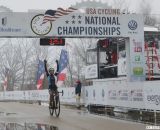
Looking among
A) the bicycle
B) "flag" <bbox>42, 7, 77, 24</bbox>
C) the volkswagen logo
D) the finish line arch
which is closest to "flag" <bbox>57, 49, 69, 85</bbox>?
the finish line arch

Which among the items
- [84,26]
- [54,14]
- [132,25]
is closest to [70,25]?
[84,26]

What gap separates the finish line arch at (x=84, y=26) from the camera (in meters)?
24.5

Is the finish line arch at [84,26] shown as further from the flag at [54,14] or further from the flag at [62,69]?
the flag at [62,69]

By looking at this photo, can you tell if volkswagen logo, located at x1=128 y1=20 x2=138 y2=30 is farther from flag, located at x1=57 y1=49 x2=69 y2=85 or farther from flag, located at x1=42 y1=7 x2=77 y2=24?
flag, located at x1=57 y1=49 x2=69 y2=85

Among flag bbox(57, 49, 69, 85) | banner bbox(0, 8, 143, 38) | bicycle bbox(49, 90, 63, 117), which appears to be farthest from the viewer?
flag bbox(57, 49, 69, 85)

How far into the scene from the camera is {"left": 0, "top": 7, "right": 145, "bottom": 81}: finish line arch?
2445cm

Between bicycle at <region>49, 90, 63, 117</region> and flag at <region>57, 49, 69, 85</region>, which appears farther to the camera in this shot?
flag at <region>57, 49, 69, 85</region>

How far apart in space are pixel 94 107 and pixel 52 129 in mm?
14068

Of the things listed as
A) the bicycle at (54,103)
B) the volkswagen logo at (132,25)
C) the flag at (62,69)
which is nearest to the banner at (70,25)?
the volkswagen logo at (132,25)

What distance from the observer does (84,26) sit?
2497 cm

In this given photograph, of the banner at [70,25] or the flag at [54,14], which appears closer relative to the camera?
the banner at [70,25]

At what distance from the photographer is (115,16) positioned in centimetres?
2550

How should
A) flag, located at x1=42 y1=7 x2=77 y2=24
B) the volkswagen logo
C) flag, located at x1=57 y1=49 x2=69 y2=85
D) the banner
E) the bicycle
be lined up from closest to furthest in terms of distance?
the bicycle < the banner < flag, located at x1=42 y1=7 x2=77 y2=24 < the volkswagen logo < flag, located at x1=57 y1=49 x2=69 y2=85

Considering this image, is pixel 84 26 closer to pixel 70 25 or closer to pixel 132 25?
pixel 70 25
